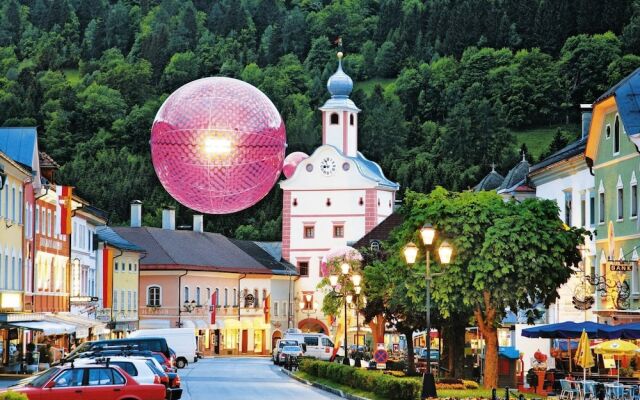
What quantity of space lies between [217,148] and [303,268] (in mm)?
108577

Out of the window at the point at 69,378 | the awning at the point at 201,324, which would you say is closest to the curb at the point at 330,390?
the window at the point at 69,378

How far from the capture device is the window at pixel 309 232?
139387mm

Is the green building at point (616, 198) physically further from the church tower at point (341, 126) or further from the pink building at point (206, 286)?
the church tower at point (341, 126)

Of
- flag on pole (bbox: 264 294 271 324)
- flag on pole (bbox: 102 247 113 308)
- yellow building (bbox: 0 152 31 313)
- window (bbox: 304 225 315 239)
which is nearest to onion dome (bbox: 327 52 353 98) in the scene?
window (bbox: 304 225 315 239)

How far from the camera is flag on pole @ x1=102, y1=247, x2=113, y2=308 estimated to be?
325ft

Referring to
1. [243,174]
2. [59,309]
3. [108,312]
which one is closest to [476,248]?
[243,174]

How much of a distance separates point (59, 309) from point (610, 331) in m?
40.6

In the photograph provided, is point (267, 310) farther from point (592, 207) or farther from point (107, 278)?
point (592, 207)

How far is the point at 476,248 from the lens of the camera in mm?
49688

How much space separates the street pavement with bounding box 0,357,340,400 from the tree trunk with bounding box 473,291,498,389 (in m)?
4.70

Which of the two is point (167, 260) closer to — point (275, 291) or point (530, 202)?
point (275, 291)

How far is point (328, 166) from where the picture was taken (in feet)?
454

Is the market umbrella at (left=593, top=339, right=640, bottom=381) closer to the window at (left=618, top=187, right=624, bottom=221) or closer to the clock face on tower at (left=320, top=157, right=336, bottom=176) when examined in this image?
the window at (left=618, top=187, right=624, bottom=221)

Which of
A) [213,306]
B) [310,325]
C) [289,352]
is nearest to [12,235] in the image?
[289,352]
